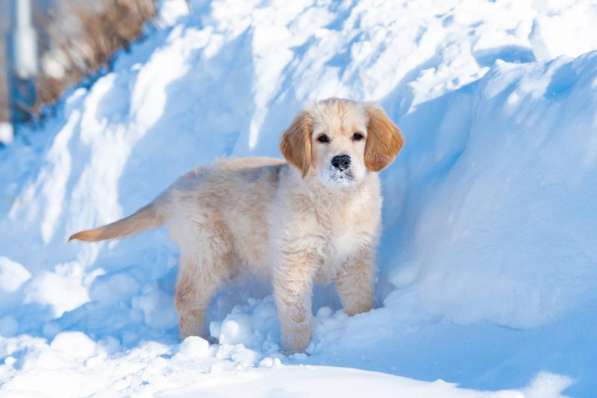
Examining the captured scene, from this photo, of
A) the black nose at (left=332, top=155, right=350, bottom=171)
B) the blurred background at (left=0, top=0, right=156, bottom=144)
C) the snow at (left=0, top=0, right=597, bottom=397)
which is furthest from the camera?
the blurred background at (left=0, top=0, right=156, bottom=144)

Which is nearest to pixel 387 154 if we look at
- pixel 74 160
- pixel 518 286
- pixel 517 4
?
pixel 518 286

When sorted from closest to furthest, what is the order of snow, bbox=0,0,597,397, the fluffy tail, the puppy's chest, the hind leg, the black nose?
snow, bbox=0,0,597,397 → the black nose → the puppy's chest → the hind leg → the fluffy tail

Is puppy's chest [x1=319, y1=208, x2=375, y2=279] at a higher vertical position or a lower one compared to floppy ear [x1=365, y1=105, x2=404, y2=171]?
lower

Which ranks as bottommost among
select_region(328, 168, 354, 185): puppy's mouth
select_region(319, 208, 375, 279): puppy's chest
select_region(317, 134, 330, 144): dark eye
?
select_region(319, 208, 375, 279): puppy's chest

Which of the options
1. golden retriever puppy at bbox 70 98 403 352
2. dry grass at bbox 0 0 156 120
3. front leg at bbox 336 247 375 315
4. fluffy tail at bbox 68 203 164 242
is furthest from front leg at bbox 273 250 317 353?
dry grass at bbox 0 0 156 120

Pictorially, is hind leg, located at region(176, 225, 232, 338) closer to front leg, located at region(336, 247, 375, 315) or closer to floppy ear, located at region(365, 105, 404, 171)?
front leg, located at region(336, 247, 375, 315)

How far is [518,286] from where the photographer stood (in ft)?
10.7

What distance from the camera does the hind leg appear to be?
441cm

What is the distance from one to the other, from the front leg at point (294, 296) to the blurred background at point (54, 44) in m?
5.12

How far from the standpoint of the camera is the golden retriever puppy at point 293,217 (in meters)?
3.89

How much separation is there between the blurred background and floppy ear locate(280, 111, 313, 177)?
4.93m

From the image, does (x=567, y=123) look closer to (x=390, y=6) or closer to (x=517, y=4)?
(x=517, y=4)

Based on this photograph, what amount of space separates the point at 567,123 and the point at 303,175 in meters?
1.26

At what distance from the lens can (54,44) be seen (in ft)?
31.3
